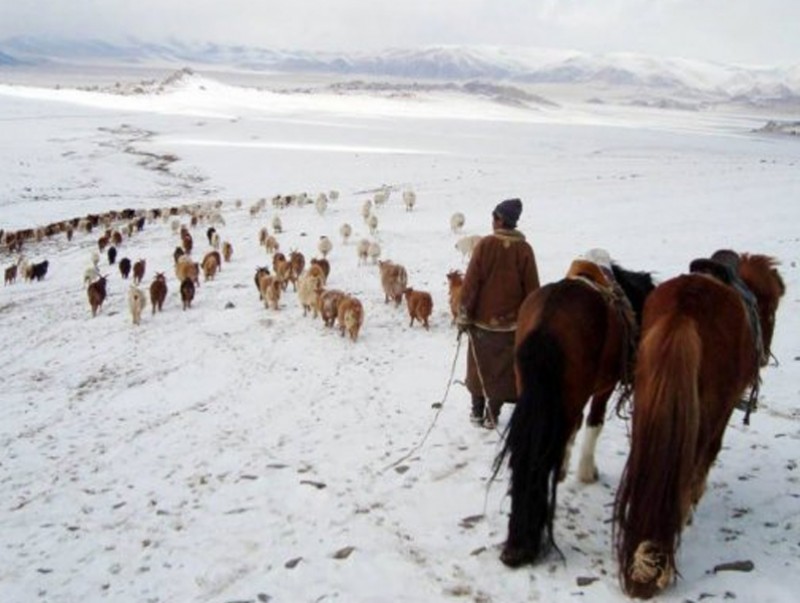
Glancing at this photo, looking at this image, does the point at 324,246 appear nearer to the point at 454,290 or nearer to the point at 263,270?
the point at 263,270

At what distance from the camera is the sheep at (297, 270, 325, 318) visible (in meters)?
12.0

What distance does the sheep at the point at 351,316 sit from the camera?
10.6 metres

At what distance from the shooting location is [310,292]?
12094 millimetres

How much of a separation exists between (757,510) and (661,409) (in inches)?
77.5

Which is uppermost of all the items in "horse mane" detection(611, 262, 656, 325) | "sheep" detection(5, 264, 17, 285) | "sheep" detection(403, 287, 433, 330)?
Result: "horse mane" detection(611, 262, 656, 325)

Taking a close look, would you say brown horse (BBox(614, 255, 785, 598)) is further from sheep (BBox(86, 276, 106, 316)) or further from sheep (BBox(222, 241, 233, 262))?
sheep (BBox(222, 241, 233, 262))

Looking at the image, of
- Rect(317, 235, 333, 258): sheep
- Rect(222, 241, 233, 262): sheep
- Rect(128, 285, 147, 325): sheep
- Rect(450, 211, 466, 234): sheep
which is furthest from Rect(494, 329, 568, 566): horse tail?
Rect(450, 211, 466, 234): sheep

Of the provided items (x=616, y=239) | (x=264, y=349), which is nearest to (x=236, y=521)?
(x=264, y=349)

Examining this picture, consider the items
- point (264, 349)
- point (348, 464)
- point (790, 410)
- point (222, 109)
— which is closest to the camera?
point (348, 464)

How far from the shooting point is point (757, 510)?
16.8ft

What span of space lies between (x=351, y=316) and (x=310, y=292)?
172cm

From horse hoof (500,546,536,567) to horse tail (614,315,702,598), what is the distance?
63 cm

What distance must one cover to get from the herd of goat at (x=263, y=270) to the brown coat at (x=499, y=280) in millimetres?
4380

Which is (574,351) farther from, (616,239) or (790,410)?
(616,239)
